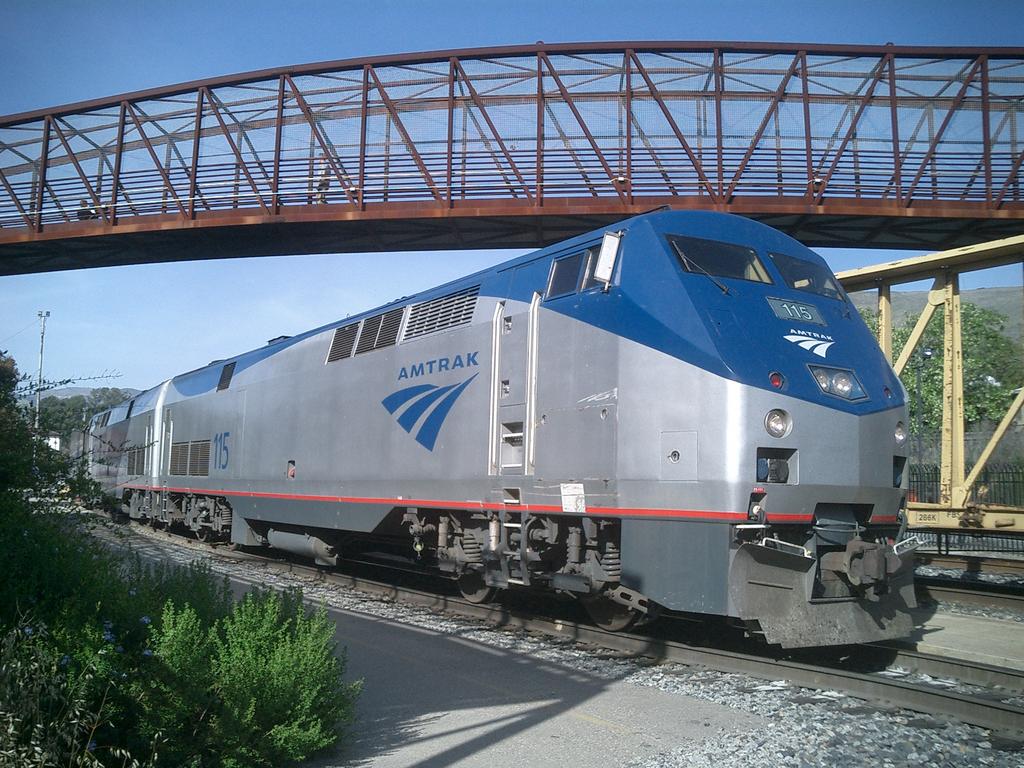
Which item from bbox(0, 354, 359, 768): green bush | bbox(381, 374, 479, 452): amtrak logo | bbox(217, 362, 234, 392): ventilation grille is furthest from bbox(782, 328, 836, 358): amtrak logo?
bbox(217, 362, 234, 392): ventilation grille

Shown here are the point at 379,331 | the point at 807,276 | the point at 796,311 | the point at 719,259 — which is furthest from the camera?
the point at 379,331

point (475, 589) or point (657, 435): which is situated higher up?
point (657, 435)

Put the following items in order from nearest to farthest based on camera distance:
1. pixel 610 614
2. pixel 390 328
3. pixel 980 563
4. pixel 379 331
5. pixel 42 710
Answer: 1. pixel 42 710
2. pixel 610 614
3. pixel 390 328
4. pixel 379 331
5. pixel 980 563

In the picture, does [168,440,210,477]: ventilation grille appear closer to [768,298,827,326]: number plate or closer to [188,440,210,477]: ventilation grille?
[188,440,210,477]: ventilation grille

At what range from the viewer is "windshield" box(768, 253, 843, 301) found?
8.70 m

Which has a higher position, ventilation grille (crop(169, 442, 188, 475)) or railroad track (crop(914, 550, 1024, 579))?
ventilation grille (crop(169, 442, 188, 475))

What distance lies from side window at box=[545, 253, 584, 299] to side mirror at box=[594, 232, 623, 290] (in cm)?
46

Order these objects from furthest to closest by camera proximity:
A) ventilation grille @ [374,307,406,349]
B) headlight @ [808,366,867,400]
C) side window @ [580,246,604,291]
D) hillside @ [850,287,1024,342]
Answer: hillside @ [850,287,1024,342] → ventilation grille @ [374,307,406,349] → side window @ [580,246,604,291] → headlight @ [808,366,867,400]

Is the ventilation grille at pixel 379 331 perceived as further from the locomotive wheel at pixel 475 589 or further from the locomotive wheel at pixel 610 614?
the locomotive wheel at pixel 610 614

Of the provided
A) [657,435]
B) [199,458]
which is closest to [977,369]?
[199,458]

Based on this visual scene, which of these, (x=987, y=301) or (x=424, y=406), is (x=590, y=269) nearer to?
(x=424, y=406)

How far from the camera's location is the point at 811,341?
308 inches

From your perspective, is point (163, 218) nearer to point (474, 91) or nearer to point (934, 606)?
point (474, 91)

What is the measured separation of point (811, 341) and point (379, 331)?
6.63 metres
